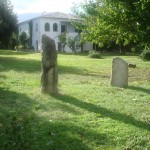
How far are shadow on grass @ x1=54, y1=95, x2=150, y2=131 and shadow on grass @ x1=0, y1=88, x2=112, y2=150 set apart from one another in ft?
4.10

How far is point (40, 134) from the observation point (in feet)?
24.6

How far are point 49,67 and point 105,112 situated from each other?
325 cm

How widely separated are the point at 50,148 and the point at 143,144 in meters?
1.99

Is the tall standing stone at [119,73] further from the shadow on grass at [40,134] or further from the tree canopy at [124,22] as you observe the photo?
the shadow on grass at [40,134]

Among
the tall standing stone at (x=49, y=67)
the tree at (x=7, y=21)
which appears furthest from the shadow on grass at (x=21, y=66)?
the tree at (x=7, y=21)

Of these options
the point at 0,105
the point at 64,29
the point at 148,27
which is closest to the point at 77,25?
the point at 148,27

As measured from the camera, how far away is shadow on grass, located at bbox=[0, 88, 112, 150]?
6998 mm

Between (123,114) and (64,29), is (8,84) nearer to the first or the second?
(123,114)

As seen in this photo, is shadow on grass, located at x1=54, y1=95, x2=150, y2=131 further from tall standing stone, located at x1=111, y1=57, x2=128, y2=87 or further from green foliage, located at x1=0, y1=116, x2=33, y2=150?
tall standing stone, located at x1=111, y1=57, x2=128, y2=87

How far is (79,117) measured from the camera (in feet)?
29.1

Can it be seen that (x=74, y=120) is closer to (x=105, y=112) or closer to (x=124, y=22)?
(x=105, y=112)

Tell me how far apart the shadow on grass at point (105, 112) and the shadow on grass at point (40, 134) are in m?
1.25

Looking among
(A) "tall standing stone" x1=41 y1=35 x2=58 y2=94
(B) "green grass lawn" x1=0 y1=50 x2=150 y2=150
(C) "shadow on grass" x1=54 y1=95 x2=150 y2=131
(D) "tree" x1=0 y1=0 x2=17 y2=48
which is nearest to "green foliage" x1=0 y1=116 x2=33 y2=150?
(B) "green grass lawn" x1=0 y1=50 x2=150 y2=150

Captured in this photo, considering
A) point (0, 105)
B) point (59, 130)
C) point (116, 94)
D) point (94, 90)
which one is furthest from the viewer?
point (94, 90)
